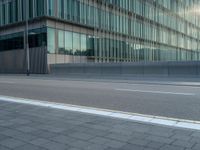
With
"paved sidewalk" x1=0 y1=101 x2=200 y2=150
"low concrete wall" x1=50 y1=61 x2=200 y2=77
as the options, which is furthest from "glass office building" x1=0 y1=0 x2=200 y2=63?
"paved sidewalk" x1=0 y1=101 x2=200 y2=150

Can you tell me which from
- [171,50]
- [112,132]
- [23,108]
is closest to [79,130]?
[112,132]

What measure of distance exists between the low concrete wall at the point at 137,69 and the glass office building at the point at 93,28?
278 inches

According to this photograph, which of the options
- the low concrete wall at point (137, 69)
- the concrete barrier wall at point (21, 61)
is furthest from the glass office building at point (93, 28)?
the low concrete wall at point (137, 69)

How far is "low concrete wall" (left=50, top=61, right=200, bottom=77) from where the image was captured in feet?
70.9

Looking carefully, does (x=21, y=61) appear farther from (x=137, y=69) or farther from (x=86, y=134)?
(x=86, y=134)

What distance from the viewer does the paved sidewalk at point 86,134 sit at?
459 centimetres

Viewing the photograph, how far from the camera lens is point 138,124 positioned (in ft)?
19.7

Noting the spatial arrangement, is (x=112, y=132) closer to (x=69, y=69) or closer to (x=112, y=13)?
(x=69, y=69)

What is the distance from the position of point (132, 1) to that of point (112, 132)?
4855 centimetres

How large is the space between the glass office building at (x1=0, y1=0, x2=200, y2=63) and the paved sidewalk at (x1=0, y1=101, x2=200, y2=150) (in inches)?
1194

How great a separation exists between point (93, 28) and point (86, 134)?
38319mm

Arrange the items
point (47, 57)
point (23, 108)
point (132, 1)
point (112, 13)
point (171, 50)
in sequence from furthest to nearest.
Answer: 1. point (171, 50)
2. point (132, 1)
3. point (112, 13)
4. point (47, 57)
5. point (23, 108)

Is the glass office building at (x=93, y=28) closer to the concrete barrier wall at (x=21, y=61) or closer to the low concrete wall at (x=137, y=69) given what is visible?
the concrete barrier wall at (x=21, y=61)

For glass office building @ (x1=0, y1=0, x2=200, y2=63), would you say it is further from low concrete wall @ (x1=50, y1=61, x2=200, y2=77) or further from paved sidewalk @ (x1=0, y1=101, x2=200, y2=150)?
paved sidewalk @ (x1=0, y1=101, x2=200, y2=150)
